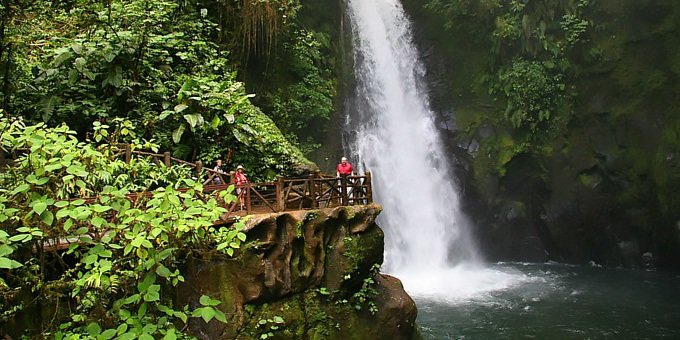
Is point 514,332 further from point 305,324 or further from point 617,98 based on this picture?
point 617,98

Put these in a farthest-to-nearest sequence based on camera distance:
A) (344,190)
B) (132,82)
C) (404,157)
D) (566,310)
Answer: (404,157) < (566,310) < (132,82) < (344,190)

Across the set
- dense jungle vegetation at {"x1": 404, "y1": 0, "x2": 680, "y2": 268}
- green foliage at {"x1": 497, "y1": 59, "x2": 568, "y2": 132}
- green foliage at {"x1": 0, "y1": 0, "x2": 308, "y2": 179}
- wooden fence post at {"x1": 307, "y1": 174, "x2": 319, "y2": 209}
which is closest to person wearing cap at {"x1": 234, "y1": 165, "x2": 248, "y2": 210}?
wooden fence post at {"x1": 307, "y1": 174, "x2": 319, "y2": 209}

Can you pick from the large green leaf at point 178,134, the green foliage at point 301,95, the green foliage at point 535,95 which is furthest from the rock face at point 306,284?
the green foliage at point 535,95

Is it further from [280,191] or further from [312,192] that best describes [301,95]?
[280,191]

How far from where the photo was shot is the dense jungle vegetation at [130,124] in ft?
16.9

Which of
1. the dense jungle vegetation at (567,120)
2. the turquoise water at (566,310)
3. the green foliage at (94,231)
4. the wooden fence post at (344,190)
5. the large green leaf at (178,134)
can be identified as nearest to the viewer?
the green foliage at (94,231)

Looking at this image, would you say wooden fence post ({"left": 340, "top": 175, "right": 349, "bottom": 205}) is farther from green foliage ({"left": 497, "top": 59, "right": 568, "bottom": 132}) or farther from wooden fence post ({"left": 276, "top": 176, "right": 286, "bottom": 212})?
green foliage ({"left": 497, "top": 59, "right": 568, "bottom": 132})

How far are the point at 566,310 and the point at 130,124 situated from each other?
13.1 metres

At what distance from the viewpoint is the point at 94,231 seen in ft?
18.5

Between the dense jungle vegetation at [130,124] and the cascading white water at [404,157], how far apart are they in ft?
12.4

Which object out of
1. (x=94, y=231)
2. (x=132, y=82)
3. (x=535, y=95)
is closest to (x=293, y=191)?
(x=94, y=231)

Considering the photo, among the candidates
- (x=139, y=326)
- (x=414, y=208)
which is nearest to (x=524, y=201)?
(x=414, y=208)

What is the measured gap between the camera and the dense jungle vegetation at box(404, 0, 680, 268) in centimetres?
1869

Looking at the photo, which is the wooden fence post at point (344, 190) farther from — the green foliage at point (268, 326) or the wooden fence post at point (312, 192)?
the green foliage at point (268, 326)
